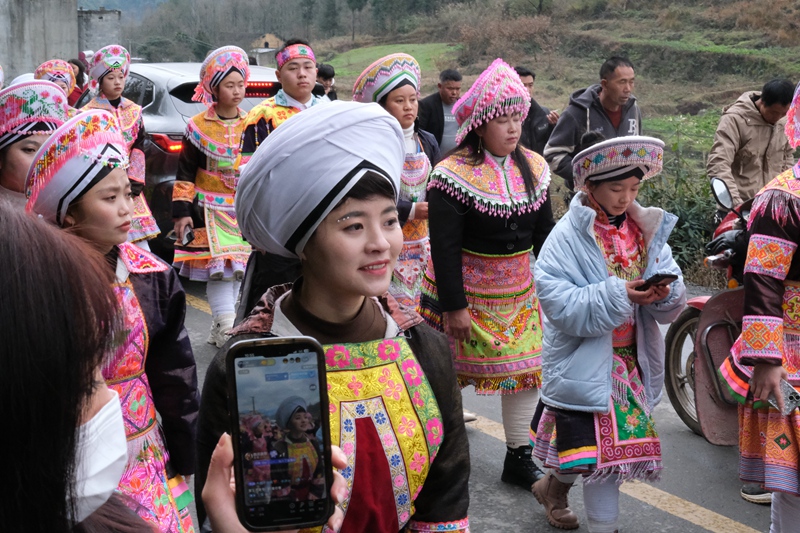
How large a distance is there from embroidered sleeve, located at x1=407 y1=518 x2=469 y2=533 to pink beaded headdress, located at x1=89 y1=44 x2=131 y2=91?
795 centimetres

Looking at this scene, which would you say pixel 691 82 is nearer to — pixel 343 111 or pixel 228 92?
pixel 228 92

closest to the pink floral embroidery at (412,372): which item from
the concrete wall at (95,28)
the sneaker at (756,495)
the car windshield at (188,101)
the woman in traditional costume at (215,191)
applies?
the sneaker at (756,495)

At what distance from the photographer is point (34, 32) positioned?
2441cm

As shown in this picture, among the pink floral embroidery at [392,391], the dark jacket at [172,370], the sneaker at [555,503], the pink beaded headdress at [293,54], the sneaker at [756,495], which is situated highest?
the pink beaded headdress at [293,54]

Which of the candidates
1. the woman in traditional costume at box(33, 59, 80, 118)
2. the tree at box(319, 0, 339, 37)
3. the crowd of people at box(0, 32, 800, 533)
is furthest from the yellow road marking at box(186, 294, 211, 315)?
the tree at box(319, 0, 339, 37)

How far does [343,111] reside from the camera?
2.19 m

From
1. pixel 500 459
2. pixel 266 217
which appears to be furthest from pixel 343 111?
pixel 500 459

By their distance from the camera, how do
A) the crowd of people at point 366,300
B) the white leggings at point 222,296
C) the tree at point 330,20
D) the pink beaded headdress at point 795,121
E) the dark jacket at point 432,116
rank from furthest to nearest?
1. the tree at point 330,20
2. the dark jacket at point 432,116
3. the white leggings at point 222,296
4. the pink beaded headdress at point 795,121
5. the crowd of people at point 366,300

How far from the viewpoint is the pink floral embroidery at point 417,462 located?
7.38 ft

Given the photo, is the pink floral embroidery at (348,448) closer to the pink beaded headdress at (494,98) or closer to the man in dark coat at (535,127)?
the pink beaded headdress at (494,98)

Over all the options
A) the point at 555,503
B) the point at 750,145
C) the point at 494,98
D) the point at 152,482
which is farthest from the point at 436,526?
the point at 750,145

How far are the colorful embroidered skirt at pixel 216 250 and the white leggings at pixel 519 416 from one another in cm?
289

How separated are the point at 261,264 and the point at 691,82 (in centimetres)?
1673

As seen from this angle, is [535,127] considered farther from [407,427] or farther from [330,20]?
[330,20]
